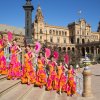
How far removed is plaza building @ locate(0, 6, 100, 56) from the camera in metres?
84.2

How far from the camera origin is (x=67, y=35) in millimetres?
99500

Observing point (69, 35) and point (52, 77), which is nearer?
point (52, 77)

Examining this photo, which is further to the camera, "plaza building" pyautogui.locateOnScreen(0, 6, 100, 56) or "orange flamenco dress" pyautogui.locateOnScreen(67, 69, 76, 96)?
"plaza building" pyautogui.locateOnScreen(0, 6, 100, 56)

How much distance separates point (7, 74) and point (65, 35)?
89.8 m

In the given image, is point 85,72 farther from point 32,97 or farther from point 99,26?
point 99,26

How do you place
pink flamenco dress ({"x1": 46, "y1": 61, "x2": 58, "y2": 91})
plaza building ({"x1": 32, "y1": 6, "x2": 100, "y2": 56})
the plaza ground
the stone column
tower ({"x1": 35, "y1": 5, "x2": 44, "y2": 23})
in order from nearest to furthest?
the plaza ground, pink flamenco dress ({"x1": 46, "y1": 61, "x2": 58, "y2": 91}), the stone column, tower ({"x1": 35, "y1": 5, "x2": 44, "y2": 23}), plaza building ({"x1": 32, "y1": 6, "x2": 100, "y2": 56})

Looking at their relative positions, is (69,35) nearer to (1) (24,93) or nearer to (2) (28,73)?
(2) (28,73)

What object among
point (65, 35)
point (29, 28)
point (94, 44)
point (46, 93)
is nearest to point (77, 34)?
point (65, 35)

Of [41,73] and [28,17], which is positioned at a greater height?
[28,17]

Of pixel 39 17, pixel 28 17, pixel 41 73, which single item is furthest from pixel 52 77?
pixel 39 17

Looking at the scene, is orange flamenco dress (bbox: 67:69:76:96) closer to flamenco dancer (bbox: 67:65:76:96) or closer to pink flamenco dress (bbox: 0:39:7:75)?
flamenco dancer (bbox: 67:65:76:96)

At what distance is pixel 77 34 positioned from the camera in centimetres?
9569

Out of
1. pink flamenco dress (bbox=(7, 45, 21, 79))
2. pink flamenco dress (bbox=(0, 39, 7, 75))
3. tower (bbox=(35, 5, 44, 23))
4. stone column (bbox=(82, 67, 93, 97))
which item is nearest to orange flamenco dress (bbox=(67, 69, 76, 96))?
stone column (bbox=(82, 67, 93, 97))

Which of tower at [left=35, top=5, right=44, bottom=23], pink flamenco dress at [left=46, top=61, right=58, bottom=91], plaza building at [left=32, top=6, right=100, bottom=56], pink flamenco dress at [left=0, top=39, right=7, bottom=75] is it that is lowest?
pink flamenco dress at [left=46, top=61, right=58, bottom=91]
